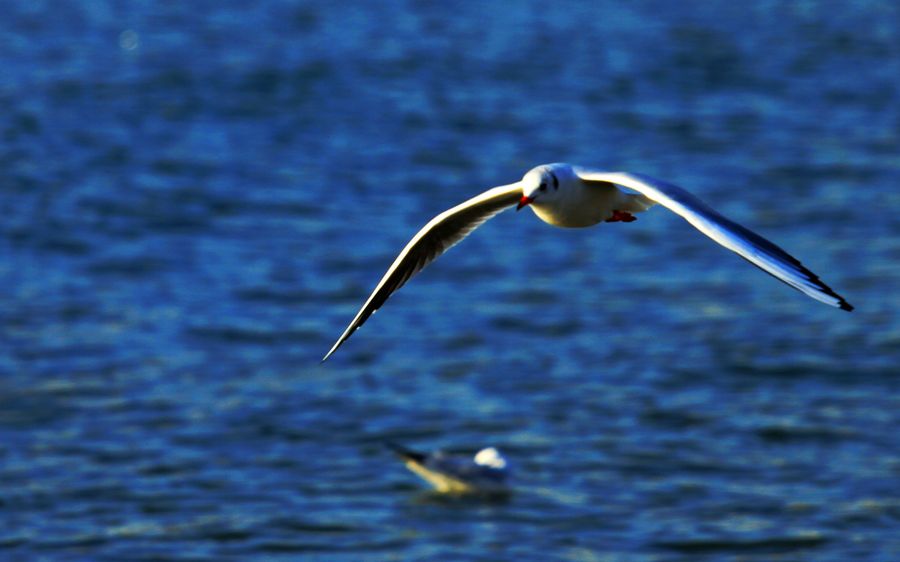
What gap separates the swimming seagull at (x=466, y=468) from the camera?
16375mm

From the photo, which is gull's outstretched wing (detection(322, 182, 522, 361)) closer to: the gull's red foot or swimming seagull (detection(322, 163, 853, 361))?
swimming seagull (detection(322, 163, 853, 361))

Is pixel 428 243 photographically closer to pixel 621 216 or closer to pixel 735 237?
pixel 621 216

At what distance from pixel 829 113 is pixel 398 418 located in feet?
61.2

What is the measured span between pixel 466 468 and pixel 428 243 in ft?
24.5

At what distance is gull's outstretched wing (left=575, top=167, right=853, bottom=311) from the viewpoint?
6.61 meters

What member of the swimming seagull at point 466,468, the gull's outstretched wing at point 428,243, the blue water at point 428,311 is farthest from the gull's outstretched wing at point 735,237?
the swimming seagull at point 466,468

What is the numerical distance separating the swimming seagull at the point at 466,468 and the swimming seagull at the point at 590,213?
7.16 metres

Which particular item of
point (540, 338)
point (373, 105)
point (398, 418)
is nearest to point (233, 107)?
point (373, 105)

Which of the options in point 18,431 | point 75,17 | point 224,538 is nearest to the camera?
point 224,538

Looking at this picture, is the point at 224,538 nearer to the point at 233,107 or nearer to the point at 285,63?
the point at 233,107

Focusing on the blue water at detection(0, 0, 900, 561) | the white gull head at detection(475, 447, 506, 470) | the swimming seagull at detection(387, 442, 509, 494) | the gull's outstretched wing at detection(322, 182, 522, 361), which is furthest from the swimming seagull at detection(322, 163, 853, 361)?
the white gull head at detection(475, 447, 506, 470)

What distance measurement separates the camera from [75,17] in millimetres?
42375

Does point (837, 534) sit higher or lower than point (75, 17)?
lower

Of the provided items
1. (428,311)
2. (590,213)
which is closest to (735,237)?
(590,213)
